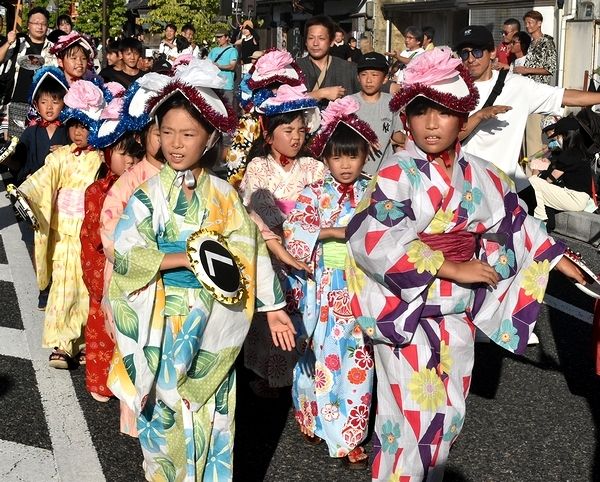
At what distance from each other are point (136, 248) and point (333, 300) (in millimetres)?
1432

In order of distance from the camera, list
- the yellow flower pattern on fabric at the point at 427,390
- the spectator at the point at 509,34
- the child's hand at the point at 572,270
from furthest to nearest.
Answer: the spectator at the point at 509,34 < the child's hand at the point at 572,270 < the yellow flower pattern on fabric at the point at 427,390

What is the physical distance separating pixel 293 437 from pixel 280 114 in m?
1.84

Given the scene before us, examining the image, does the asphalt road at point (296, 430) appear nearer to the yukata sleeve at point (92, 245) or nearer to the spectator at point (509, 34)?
the yukata sleeve at point (92, 245)

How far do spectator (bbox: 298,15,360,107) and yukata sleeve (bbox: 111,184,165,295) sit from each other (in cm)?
396

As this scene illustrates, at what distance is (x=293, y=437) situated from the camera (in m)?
4.88

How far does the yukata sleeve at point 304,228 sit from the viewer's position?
4730 mm

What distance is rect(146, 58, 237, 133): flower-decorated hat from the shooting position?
3.69 m

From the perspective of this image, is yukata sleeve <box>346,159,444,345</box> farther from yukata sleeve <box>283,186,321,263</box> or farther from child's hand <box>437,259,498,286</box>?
yukata sleeve <box>283,186,321,263</box>

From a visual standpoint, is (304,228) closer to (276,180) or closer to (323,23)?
(276,180)

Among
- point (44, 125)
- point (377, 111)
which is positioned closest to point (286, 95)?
point (377, 111)

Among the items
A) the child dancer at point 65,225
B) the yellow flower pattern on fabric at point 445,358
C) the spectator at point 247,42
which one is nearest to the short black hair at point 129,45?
the child dancer at point 65,225

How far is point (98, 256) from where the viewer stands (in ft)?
17.9

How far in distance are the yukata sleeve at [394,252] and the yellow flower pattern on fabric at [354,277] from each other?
0.06 ft

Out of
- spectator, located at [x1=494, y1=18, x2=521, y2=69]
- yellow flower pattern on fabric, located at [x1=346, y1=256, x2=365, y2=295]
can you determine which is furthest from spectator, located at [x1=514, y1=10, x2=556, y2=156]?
yellow flower pattern on fabric, located at [x1=346, y1=256, x2=365, y2=295]
